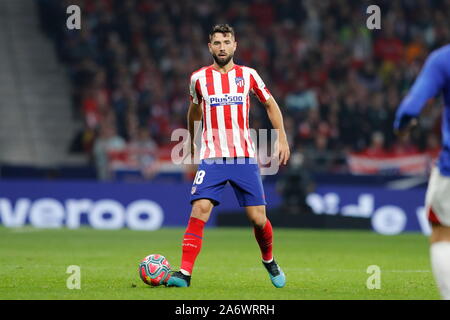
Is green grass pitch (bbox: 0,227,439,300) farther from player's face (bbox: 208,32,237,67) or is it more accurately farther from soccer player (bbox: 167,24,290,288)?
player's face (bbox: 208,32,237,67)

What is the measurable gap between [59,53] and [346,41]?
24.4ft

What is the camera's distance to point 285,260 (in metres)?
11.6

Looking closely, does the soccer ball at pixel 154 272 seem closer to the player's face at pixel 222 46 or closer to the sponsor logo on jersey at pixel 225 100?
the sponsor logo on jersey at pixel 225 100

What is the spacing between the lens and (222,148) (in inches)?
326

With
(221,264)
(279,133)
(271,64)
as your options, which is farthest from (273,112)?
(271,64)

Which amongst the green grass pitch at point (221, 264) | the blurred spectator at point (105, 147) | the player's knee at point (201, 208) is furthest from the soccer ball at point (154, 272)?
the blurred spectator at point (105, 147)

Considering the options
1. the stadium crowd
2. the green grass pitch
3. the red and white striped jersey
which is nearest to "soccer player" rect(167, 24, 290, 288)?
the red and white striped jersey

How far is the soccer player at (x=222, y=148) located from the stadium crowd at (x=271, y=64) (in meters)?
11.4

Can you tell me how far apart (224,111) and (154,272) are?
148 centimetres

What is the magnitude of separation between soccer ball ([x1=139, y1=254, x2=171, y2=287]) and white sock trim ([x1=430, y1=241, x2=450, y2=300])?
290 centimetres

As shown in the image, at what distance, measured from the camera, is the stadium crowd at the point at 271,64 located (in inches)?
813

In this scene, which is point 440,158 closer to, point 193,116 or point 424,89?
point 424,89
